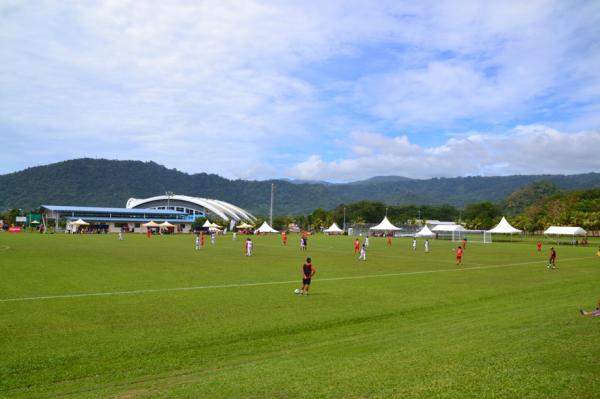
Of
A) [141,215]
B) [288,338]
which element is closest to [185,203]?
[141,215]

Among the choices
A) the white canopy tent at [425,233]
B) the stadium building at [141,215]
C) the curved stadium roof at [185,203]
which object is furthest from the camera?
the curved stadium roof at [185,203]

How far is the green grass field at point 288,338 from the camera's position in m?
7.99

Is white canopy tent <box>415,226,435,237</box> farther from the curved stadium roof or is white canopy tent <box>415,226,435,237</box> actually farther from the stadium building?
the curved stadium roof

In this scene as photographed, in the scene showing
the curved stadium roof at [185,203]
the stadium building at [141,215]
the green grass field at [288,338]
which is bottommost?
the green grass field at [288,338]

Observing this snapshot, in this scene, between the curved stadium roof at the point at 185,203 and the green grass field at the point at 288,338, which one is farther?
the curved stadium roof at the point at 185,203

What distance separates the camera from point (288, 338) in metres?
12.3

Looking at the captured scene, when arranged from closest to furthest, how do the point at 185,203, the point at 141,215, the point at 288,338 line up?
1. the point at 288,338
2. the point at 141,215
3. the point at 185,203

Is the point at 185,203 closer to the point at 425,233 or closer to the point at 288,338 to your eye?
the point at 425,233

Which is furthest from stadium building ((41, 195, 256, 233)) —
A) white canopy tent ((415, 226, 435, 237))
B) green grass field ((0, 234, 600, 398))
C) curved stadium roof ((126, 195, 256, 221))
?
green grass field ((0, 234, 600, 398))

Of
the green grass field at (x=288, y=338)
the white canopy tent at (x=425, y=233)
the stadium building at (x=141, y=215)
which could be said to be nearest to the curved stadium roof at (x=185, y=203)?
the stadium building at (x=141, y=215)

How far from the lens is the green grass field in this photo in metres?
7.99

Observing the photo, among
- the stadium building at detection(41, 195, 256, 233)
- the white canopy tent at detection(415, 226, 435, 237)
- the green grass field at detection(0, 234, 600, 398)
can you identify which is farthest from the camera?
the stadium building at detection(41, 195, 256, 233)

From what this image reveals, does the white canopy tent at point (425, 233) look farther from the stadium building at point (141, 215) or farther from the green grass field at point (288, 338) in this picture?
the green grass field at point (288, 338)

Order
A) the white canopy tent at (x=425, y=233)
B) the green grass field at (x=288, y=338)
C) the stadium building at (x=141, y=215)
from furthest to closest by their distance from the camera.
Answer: the stadium building at (x=141, y=215)
the white canopy tent at (x=425, y=233)
the green grass field at (x=288, y=338)
